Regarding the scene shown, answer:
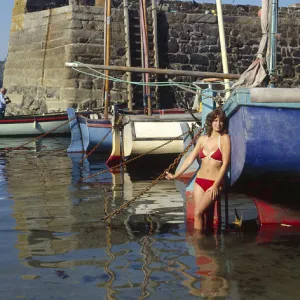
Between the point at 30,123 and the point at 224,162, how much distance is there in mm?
15422

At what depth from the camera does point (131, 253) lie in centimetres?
584

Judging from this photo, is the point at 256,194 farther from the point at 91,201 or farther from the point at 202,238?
the point at 91,201

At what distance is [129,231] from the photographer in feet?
22.2

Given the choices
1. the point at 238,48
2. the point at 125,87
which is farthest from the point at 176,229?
the point at 238,48

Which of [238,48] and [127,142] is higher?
[238,48]

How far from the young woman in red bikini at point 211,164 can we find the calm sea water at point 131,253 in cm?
30

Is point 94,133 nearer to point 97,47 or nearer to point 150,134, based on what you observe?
point 150,134

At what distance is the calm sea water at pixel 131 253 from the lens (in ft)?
15.9

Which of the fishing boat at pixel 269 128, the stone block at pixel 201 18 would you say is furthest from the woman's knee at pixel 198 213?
the stone block at pixel 201 18

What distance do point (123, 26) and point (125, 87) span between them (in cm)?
198

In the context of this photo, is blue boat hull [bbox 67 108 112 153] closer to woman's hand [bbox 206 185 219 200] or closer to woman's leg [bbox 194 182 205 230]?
woman's leg [bbox 194 182 205 230]

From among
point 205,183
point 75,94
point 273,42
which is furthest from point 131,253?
point 75,94

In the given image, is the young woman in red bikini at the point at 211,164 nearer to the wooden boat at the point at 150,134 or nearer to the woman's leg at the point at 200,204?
the woman's leg at the point at 200,204

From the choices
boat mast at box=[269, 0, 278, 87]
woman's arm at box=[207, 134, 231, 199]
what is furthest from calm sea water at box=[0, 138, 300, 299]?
boat mast at box=[269, 0, 278, 87]
